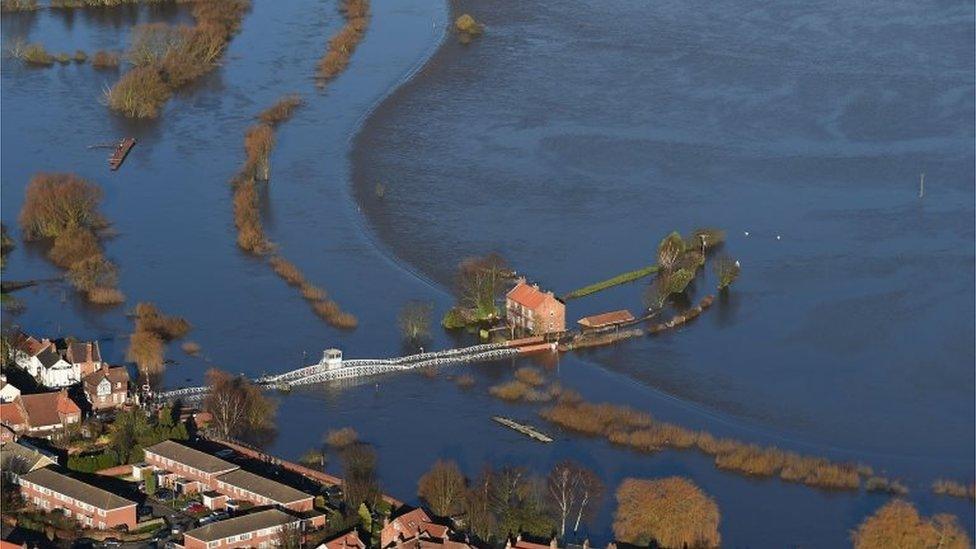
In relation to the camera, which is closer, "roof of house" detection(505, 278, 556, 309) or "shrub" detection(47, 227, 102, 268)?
"roof of house" detection(505, 278, 556, 309)

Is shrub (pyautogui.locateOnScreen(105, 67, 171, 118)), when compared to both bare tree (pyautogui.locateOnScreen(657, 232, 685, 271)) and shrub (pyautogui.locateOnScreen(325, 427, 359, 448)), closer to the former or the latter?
bare tree (pyautogui.locateOnScreen(657, 232, 685, 271))

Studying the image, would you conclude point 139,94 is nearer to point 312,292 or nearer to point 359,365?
point 312,292

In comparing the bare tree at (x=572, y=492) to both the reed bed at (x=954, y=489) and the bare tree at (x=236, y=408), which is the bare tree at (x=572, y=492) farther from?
the bare tree at (x=236, y=408)

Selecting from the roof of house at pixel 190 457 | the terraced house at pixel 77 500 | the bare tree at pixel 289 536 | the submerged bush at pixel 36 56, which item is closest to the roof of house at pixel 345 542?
the bare tree at pixel 289 536

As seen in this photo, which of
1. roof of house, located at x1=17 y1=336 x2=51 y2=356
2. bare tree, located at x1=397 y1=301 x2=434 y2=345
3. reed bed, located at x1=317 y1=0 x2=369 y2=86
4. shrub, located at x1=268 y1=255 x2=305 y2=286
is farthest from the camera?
reed bed, located at x1=317 y1=0 x2=369 y2=86

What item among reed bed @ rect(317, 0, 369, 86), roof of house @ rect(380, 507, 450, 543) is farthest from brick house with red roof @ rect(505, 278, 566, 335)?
reed bed @ rect(317, 0, 369, 86)

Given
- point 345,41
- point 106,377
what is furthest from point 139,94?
point 106,377
